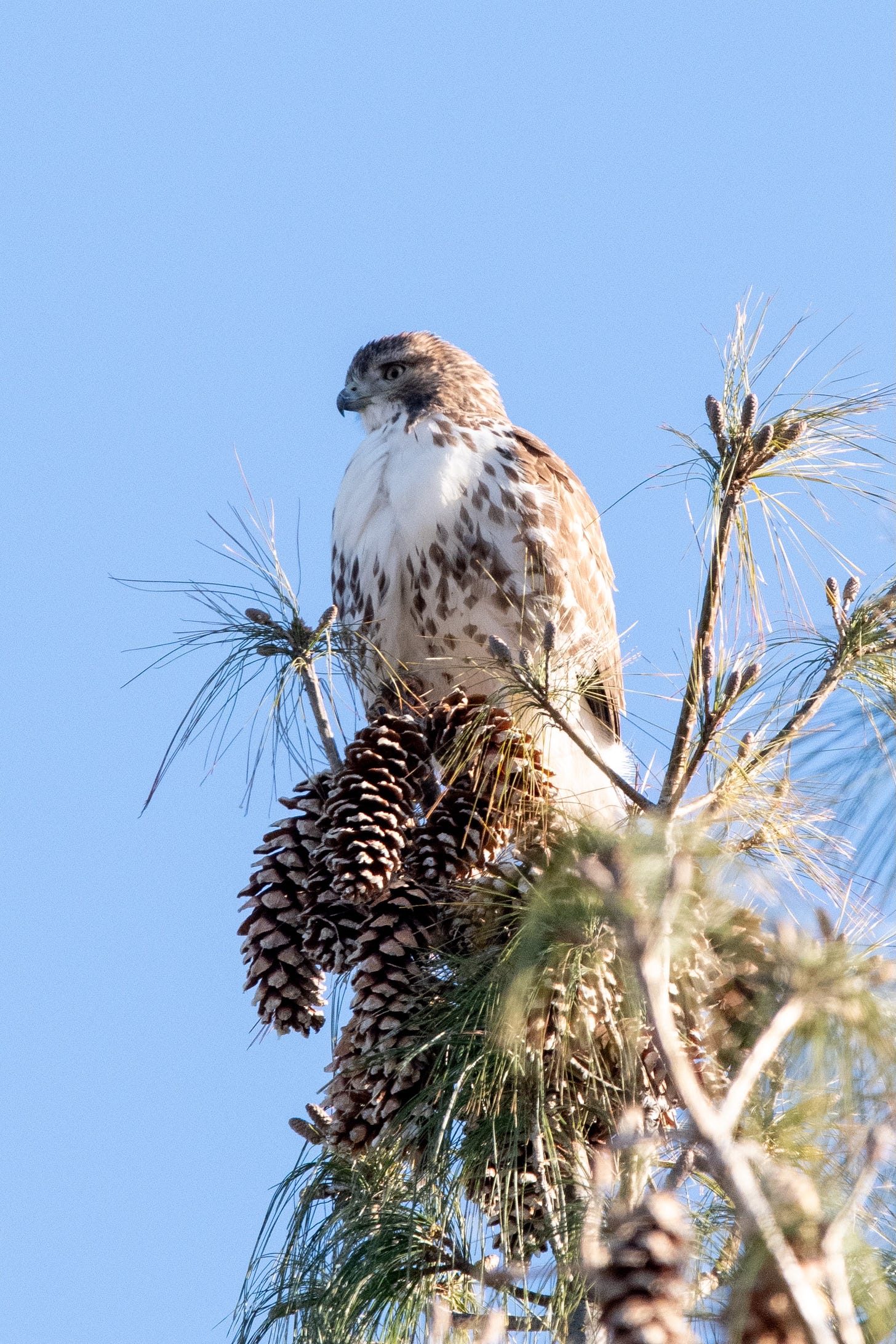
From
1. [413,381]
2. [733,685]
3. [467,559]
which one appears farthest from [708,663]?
[413,381]

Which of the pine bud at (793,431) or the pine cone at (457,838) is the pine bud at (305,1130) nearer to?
the pine cone at (457,838)

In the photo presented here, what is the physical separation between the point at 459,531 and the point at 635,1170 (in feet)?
7.51

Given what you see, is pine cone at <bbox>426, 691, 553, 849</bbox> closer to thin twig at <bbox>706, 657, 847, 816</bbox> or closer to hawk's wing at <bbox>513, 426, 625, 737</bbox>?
thin twig at <bbox>706, 657, 847, 816</bbox>

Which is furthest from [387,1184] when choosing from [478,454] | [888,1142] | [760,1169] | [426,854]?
[478,454]

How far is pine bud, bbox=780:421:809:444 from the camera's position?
2.53m

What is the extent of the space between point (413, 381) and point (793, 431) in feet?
8.40

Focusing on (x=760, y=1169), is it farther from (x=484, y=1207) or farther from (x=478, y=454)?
(x=478, y=454)

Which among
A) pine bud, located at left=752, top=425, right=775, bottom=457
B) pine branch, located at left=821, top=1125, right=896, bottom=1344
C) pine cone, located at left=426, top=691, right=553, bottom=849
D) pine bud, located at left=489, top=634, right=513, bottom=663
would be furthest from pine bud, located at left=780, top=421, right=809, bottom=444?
pine branch, located at left=821, top=1125, right=896, bottom=1344

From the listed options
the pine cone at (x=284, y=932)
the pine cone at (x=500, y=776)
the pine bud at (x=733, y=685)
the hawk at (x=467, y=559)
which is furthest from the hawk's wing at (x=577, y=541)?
the pine bud at (x=733, y=685)

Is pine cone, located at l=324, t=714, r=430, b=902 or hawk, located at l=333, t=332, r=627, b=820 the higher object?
hawk, located at l=333, t=332, r=627, b=820

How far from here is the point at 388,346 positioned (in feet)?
16.5

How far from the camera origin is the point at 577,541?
4285 millimetres

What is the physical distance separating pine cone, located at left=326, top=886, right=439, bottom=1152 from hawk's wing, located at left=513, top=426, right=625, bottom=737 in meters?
1.18

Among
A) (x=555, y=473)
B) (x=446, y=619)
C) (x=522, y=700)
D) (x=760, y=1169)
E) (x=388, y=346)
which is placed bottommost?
(x=760, y=1169)
